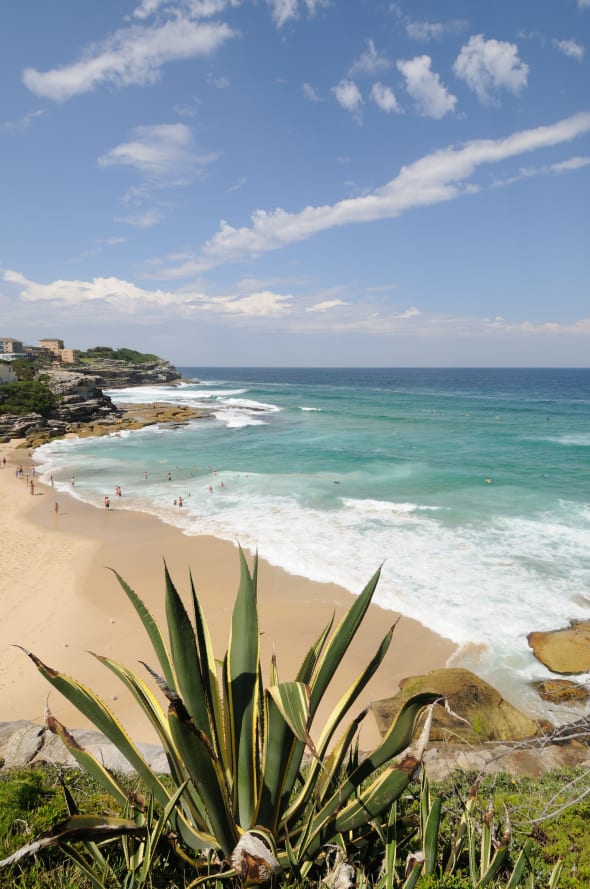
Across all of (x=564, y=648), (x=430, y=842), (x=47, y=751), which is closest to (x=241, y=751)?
(x=430, y=842)

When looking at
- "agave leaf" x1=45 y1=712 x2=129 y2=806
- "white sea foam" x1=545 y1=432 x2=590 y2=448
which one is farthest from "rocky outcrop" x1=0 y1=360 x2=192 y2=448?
"agave leaf" x1=45 y1=712 x2=129 y2=806

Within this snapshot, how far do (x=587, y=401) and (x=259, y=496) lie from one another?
69848mm

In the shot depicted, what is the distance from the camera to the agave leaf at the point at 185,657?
1.99 meters

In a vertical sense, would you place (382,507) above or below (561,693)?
above

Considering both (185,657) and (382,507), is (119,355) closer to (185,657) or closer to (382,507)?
(382,507)

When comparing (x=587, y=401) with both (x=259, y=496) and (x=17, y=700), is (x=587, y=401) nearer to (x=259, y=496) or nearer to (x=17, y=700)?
(x=259, y=496)

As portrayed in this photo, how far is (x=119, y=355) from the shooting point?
338 feet

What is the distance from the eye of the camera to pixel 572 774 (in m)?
5.93

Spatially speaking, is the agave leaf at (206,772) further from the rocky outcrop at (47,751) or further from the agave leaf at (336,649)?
the rocky outcrop at (47,751)

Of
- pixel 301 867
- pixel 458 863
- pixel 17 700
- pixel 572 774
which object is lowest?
pixel 17 700

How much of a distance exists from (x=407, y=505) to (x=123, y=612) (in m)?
13.1

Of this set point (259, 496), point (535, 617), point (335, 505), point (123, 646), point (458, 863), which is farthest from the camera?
point (259, 496)

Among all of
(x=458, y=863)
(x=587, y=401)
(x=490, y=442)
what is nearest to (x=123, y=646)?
(x=458, y=863)

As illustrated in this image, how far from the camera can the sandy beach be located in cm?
928
